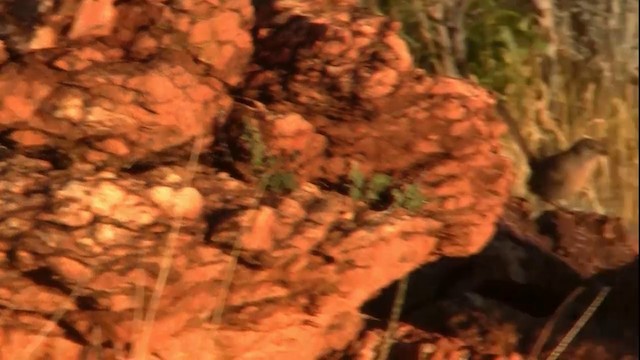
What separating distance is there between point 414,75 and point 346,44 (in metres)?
0.24

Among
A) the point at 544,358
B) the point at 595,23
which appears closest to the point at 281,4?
the point at 544,358

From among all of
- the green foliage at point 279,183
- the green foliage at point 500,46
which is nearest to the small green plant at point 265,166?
the green foliage at point 279,183

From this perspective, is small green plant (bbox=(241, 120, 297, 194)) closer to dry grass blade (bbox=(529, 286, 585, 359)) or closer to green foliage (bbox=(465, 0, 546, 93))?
dry grass blade (bbox=(529, 286, 585, 359))

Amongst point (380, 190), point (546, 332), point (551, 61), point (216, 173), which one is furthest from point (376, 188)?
point (551, 61)

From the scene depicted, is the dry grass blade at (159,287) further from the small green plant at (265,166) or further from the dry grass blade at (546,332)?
the dry grass blade at (546,332)

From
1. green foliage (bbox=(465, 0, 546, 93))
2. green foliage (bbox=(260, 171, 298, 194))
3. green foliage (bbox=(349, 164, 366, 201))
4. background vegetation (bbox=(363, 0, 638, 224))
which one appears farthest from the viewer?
green foliage (bbox=(465, 0, 546, 93))

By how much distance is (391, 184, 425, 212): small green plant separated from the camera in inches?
114

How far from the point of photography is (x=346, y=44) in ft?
9.98

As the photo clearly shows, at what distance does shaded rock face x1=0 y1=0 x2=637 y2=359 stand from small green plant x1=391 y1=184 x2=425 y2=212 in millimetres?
44

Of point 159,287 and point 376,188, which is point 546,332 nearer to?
point 376,188

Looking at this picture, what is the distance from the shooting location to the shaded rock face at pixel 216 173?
2.40m

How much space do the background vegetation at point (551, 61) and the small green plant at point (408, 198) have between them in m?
2.02

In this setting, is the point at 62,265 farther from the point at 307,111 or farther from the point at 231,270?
the point at 307,111

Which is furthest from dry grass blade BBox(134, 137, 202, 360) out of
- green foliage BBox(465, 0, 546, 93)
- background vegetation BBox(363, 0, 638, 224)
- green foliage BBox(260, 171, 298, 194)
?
green foliage BBox(465, 0, 546, 93)
